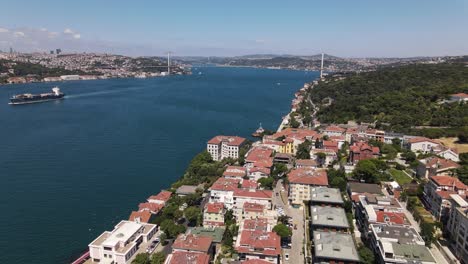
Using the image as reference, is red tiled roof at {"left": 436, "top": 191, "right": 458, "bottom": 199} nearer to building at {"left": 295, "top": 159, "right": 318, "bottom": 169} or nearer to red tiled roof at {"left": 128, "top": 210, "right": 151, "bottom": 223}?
building at {"left": 295, "top": 159, "right": 318, "bottom": 169}

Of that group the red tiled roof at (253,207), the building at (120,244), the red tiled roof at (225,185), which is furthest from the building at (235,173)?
the building at (120,244)

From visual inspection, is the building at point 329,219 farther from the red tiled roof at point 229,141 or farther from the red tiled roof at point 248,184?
the red tiled roof at point 229,141

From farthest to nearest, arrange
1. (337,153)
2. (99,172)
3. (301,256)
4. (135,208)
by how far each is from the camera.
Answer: (337,153)
(99,172)
(135,208)
(301,256)

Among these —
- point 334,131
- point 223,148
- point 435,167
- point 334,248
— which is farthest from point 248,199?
point 334,131

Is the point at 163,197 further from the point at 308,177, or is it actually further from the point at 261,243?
the point at 308,177

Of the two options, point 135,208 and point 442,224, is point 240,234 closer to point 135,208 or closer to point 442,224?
point 135,208

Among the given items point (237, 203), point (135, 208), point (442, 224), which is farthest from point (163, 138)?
point (442, 224)
